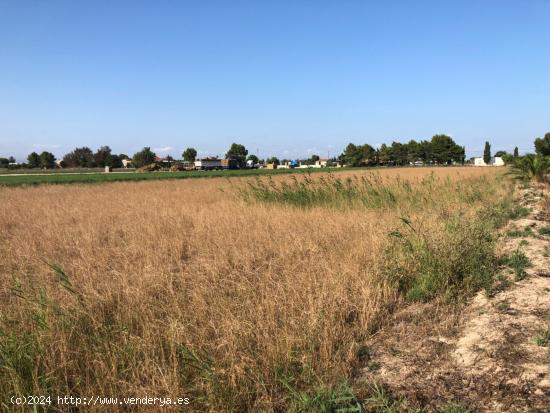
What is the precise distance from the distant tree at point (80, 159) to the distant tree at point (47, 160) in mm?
4641

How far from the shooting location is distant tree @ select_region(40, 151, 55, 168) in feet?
386

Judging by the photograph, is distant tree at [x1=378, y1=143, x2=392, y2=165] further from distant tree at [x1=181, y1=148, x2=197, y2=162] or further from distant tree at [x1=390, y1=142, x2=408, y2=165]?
distant tree at [x1=181, y1=148, x2=197, y2=162]

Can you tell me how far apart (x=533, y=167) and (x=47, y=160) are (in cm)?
13114

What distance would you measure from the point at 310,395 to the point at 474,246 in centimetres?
374

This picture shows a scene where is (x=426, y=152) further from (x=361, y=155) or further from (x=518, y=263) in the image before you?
(x=518, y=263)

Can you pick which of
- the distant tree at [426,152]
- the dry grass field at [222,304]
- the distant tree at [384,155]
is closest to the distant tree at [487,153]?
the distant tree at [426,152]

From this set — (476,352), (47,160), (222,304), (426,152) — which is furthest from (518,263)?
(47,160)

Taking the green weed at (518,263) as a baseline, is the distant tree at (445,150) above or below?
above

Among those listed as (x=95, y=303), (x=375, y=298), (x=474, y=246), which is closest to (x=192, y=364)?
(x=95, y=303)

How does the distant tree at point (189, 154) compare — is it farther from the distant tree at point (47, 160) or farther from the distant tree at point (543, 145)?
the distant tree at point (543, 145)

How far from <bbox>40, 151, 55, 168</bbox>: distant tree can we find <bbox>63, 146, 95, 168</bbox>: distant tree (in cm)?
464

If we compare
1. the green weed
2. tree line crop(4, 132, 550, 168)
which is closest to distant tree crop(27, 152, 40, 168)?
tree line crop(4, 132, 550, 168)

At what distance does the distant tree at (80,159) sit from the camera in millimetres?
116688

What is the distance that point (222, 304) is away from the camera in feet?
13.5
